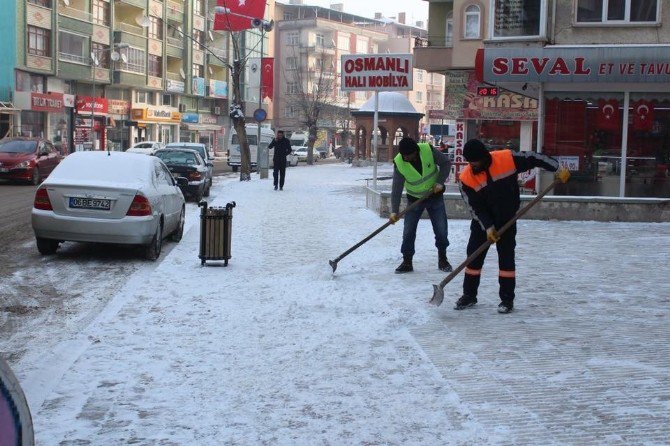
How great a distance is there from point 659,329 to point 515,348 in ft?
4.81

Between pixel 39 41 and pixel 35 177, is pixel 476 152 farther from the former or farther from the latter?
pixel 39 41

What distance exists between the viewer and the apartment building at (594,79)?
55.6ft

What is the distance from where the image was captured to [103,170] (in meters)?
11.7

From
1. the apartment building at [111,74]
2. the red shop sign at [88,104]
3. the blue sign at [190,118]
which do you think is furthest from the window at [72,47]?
the blue sign at [190,118]

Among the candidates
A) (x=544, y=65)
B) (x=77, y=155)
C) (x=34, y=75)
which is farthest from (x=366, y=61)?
(x=34, y=75)

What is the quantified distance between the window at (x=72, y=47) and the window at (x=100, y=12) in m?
2.64

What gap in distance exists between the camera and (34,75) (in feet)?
161

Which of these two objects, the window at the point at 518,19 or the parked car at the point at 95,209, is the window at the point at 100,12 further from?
the parked car at the point at 95,209

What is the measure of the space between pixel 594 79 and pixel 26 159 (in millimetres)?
A: 17240

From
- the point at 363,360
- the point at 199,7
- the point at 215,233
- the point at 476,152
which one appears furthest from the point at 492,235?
the point at 199,7

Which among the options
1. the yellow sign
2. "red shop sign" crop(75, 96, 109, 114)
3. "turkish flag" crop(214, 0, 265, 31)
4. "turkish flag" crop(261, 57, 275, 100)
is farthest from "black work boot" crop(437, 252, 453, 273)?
the yellow sign

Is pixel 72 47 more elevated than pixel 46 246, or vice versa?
pixel 72 47

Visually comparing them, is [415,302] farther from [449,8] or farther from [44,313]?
[449,8]

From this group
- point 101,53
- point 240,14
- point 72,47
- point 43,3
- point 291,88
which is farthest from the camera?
point 291,88
